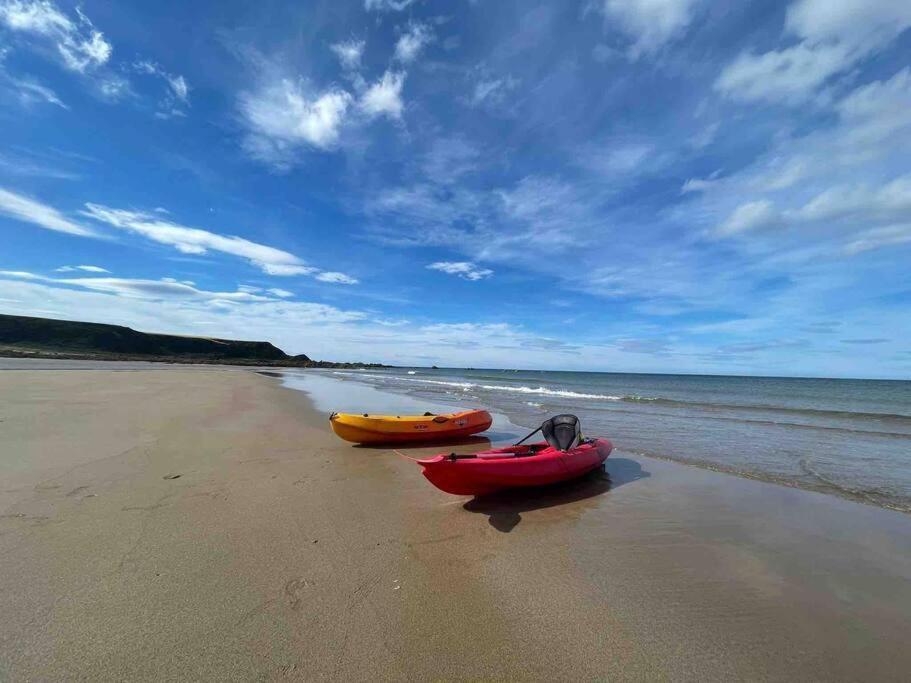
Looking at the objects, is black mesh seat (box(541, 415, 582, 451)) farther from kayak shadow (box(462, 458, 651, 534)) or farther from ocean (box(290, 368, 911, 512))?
ocean (box(290, 368, 911, 512))

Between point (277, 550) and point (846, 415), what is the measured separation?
81.2 feet

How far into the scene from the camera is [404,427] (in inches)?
380

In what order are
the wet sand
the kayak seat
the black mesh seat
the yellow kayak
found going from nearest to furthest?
the wet sand < the kayak seat < the black mesh seat < the yellow kayak

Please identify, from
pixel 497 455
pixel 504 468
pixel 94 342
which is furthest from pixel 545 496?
pixel 94 342

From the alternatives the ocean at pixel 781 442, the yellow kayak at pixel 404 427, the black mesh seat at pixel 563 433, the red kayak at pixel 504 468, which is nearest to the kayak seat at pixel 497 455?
the red kayak at pixel 504 468

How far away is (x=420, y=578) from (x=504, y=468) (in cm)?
235

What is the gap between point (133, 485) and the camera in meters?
5.46

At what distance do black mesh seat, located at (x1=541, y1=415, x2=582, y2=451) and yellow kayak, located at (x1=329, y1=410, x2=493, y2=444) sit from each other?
3.64m

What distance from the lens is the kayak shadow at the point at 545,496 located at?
5.39 meters

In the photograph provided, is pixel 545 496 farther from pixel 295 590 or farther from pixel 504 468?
pixel 295 590

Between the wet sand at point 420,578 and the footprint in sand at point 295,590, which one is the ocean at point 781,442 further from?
the footprint in sand at point 295,590

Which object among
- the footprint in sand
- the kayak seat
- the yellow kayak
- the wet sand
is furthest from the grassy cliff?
the footprint in sand

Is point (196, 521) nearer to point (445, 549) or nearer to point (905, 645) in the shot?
point (445, 549)

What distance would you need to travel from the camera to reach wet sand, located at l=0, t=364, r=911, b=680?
2664 mm
